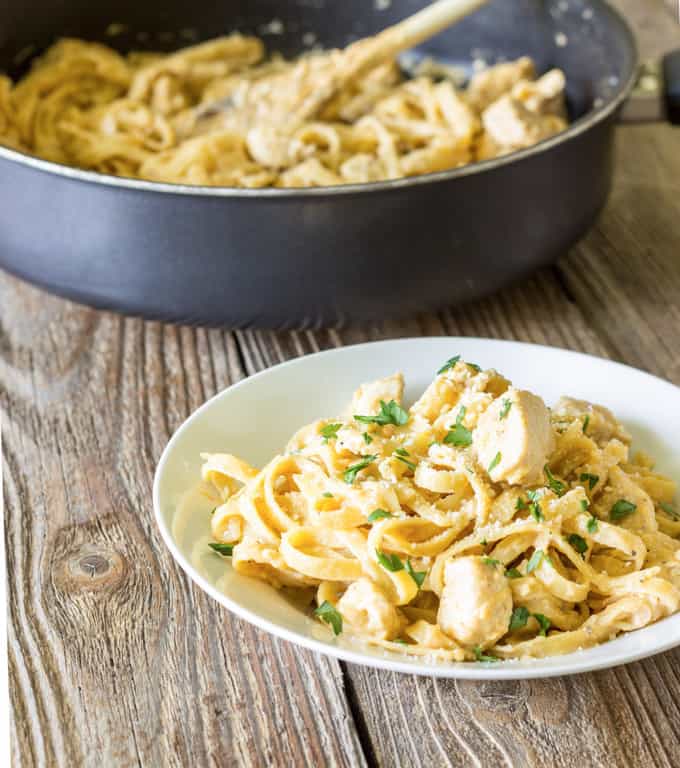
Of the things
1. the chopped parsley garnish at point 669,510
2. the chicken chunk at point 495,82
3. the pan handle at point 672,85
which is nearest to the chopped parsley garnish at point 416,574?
the chopped parsley garnish at point 669,510

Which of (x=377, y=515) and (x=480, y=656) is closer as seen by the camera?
(x=480, y=656)

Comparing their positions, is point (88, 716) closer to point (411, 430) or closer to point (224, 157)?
point (411, 430)

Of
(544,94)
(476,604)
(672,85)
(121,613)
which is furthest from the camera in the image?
(544,94)

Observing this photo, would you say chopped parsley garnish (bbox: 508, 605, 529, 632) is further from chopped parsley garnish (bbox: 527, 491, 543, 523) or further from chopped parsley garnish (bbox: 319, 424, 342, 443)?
chopped parsley garnish (bbox: 319, 424, 342, 443)

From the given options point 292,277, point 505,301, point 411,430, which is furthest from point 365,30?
point 411,430

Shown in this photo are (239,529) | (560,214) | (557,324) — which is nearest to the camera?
(239,529)

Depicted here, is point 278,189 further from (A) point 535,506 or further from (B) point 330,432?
(A) point 535,506

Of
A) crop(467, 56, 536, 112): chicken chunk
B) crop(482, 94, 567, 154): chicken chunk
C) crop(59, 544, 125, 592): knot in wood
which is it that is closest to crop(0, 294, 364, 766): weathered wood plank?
crop(59, 544, 125, 592): knot in wood

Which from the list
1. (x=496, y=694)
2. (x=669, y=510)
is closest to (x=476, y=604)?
(x=496, y=694)
